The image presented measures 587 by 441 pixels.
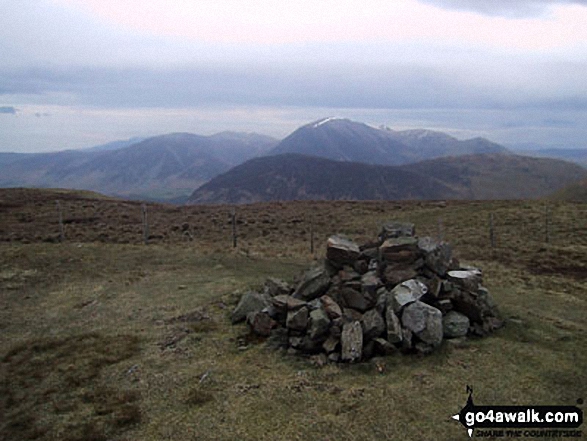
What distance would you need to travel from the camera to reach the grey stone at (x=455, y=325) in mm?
15172

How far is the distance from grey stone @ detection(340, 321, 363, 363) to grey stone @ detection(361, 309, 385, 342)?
0.76 ft

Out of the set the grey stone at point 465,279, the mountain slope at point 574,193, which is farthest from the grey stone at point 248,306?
the mountain slope at point 574,193

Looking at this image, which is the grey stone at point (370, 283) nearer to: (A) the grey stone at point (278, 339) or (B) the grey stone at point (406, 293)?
(B) the grey stone at point (406, 293)

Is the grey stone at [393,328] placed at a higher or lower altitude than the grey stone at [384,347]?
higher

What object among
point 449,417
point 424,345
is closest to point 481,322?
point 424,345

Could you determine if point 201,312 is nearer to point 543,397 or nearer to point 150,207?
point 543,397

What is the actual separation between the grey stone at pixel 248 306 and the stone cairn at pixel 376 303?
4 cm

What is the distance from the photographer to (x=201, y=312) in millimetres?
18750

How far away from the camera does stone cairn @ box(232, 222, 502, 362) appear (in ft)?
47.4

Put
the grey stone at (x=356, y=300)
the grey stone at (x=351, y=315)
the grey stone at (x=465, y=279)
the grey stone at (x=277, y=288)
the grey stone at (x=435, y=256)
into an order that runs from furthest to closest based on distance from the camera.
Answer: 1. the grey stone at (x=277, y=288)
2. the grey stone at (x=435, y=256)
3. the grey stone at (x=465, y=279)
4. the grey stone at (x=356, y=300)
5. the grey stone at (x=351, y=315)

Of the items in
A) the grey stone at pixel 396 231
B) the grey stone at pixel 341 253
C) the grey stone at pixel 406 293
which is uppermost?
the grey stone at pixel 396 231

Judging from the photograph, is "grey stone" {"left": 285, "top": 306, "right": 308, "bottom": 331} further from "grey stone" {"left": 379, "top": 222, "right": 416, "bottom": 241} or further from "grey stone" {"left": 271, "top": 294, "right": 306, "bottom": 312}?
"grey stone" {"left": 379, "top": 222, "right": 416, "bottom": 241}

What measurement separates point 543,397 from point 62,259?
90.2 feet

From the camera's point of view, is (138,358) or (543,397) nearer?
(543,397)
